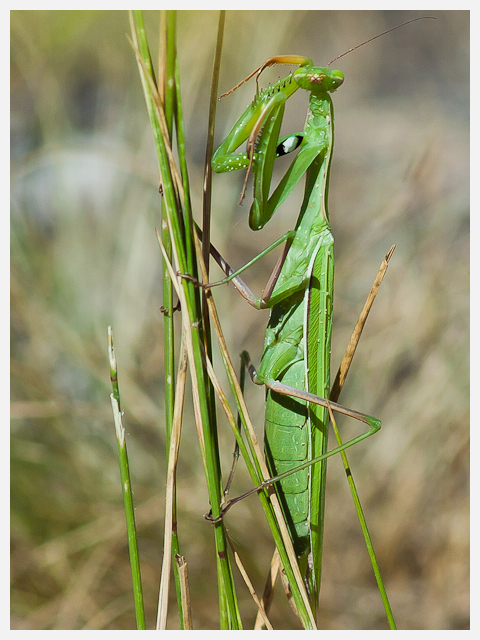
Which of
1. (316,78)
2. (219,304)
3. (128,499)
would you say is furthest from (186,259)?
(219,304)

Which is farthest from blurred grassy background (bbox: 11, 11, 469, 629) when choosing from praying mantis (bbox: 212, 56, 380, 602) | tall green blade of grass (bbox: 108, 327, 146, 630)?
tall green blade of grass (bbox: 108, 327, 146, 630)

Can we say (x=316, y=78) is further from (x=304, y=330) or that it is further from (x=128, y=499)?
(x=128, y=499)

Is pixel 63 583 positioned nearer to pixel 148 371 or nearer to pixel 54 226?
pixel 148 371

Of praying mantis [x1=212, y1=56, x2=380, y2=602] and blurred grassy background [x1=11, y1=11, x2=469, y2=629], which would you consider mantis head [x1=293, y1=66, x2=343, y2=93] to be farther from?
blurred grassy background [x1=11, y1=11, x2=469, y2=629]

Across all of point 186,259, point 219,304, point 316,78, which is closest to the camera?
point 186,259

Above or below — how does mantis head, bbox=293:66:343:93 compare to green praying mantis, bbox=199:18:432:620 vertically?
above

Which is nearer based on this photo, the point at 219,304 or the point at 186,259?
the point at 186,259

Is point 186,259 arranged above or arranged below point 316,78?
below
